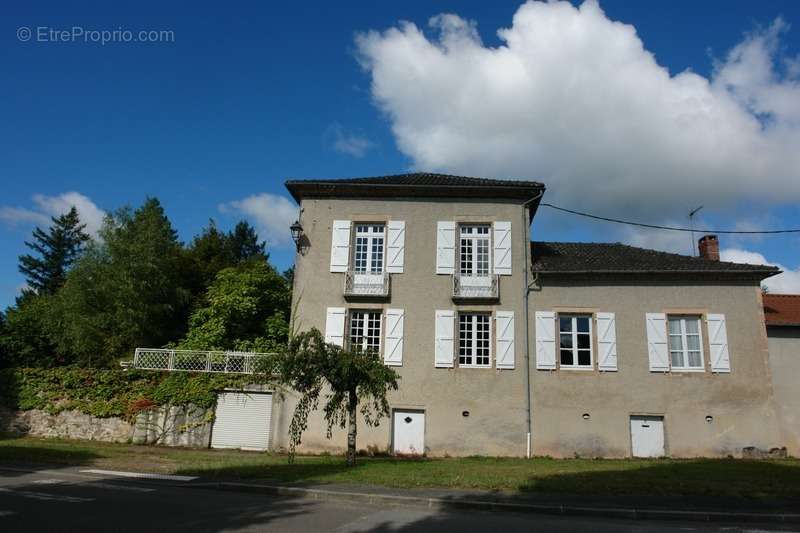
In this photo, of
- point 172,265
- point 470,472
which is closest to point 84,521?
point 470,472

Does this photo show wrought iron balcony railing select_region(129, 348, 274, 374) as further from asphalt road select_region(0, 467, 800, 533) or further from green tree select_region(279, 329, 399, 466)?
asphalt road select_region(0, 467, 800, 533)

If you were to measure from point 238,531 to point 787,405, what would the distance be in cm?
1759

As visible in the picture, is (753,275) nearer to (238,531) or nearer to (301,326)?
(301,326)

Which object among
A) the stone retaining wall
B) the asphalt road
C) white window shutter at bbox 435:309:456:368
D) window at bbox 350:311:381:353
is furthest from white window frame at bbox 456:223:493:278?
the asphalt road

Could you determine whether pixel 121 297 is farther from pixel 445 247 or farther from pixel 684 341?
pixel 684 341

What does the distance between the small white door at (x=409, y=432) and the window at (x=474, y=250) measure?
5.02 m

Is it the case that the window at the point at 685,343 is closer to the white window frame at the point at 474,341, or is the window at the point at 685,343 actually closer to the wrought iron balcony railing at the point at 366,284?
the white window frame at the point at 474,341

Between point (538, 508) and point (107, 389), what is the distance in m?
15.7

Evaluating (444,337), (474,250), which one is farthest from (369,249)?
(444,337)

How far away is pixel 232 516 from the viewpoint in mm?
7551

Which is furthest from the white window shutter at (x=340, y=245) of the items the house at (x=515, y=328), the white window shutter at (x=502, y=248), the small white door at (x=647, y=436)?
the small white door at (x=647, y=436)

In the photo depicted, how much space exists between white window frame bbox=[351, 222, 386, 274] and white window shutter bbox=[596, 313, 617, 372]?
24.3ft

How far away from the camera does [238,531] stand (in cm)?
662

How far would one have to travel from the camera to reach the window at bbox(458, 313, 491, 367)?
17578 mm
